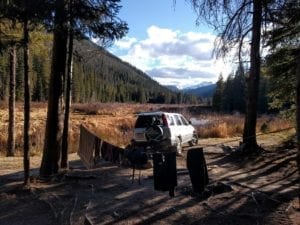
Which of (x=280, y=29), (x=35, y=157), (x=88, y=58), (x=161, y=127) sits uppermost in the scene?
(x=280, y=29)

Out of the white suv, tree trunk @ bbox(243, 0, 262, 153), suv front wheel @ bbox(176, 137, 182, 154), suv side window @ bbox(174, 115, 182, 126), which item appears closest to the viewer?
tree trunk @ bbox(243, 0, 262, 153)

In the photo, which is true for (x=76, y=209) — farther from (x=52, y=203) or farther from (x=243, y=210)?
(x=243, y=210)

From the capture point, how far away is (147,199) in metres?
11.2

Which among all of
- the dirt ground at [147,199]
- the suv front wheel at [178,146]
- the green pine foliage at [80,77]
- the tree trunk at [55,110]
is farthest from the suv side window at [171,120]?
the tree trunk at [55,110]

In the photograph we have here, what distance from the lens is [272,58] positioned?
1819cm

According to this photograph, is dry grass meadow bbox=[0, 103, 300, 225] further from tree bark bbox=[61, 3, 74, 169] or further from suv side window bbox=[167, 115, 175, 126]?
suv side window bbox=[167, 115, 175, 126]

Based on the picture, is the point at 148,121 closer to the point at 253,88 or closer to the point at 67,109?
the point at 253,88

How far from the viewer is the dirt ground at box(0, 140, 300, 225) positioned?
964 centimetres

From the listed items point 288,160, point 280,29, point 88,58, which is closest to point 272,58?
point 280,29

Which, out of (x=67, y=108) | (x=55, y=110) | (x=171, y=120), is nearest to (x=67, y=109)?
(x=67, y=108)

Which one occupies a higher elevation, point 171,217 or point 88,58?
point 88,58

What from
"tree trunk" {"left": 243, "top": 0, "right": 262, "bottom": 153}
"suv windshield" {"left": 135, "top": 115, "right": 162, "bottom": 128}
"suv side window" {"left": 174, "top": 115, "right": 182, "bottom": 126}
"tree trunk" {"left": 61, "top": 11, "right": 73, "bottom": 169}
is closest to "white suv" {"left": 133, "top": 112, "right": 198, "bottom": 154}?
"suv windshield" {"left": 135, "top": 115, "right": 162, "bottom": 128}

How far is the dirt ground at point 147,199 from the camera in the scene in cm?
964

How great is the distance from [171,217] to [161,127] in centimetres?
977
